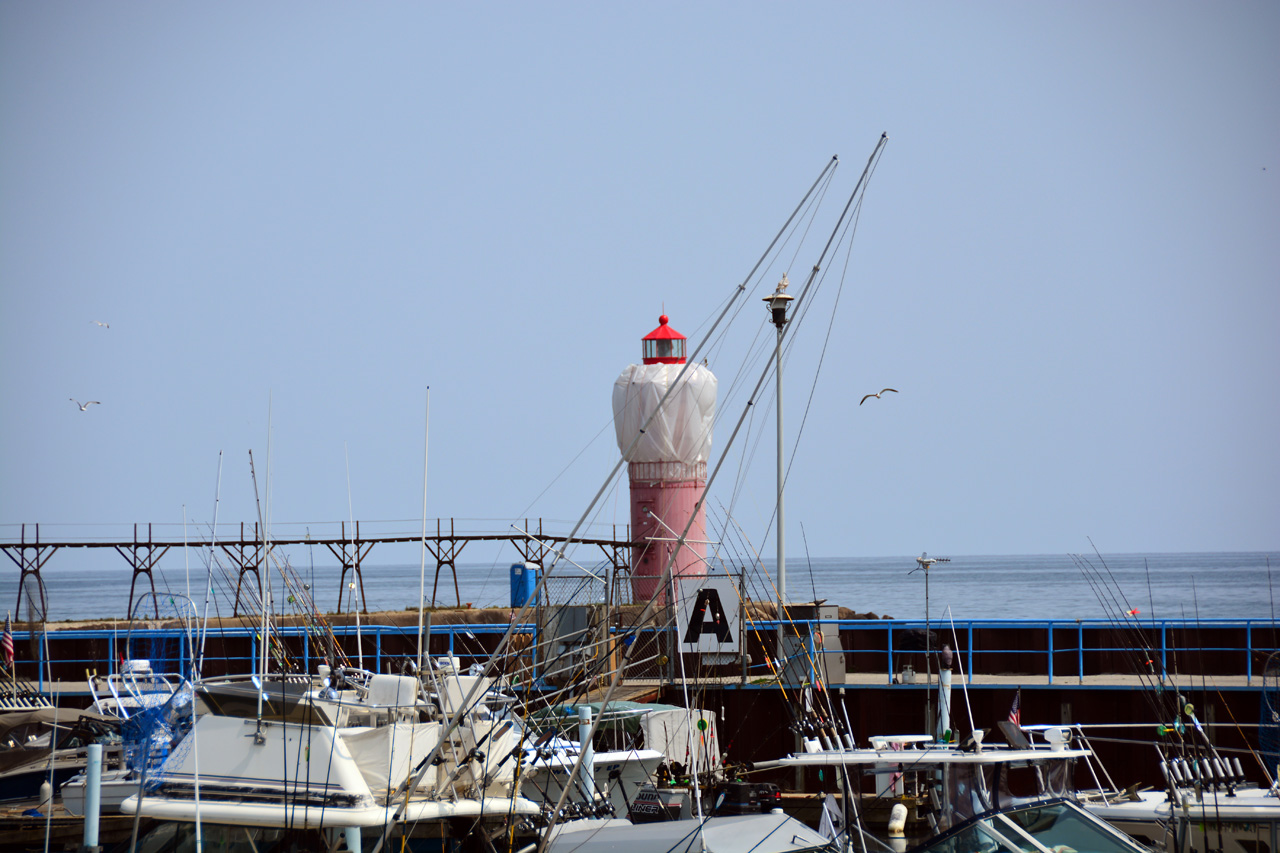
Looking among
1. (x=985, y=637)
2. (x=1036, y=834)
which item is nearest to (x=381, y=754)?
(x=1036, y=834)

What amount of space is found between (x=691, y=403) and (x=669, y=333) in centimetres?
209

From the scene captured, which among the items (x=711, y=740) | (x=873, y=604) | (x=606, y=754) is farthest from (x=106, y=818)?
(x=873, y=604)

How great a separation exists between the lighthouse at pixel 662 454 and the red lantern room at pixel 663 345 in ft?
0.40

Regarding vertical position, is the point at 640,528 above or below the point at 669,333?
below

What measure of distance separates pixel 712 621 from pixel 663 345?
9418 mm

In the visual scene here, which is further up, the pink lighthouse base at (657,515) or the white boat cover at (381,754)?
the pink lighthouse base at (657,515)

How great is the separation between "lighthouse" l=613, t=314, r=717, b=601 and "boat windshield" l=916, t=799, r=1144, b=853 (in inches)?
603

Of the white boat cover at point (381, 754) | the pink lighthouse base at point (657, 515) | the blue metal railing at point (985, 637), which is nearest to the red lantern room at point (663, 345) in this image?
the pink lighthouse base at point (657, 515)

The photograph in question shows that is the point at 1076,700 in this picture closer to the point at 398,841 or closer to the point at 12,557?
the point at 398,841

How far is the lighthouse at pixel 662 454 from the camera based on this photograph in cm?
2656

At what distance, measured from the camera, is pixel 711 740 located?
666 inches

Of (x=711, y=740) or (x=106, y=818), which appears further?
(x=711, y=740)

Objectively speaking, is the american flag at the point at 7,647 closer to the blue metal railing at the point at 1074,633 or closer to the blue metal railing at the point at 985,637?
the blue metal railing at the point at 985,637

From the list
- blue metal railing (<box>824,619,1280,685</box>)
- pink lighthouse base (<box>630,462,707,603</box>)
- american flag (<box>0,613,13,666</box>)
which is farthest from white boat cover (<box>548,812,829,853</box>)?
american flag (<box>0,613,13,666</box>)
